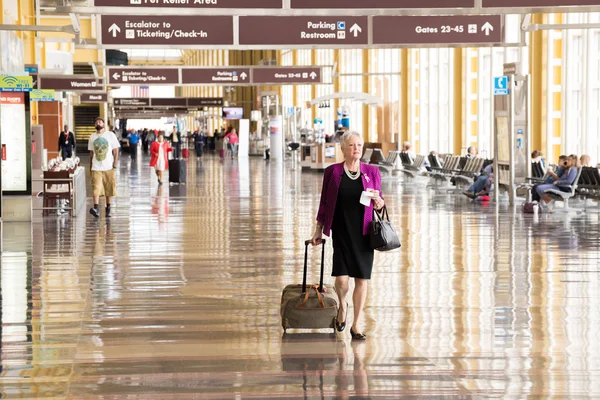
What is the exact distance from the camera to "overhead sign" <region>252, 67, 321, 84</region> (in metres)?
31.9

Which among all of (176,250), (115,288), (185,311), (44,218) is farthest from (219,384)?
(44,218)

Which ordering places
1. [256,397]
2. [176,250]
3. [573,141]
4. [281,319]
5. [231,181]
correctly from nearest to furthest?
[256,397] < [281,319] < [176,250] < [573,141] < [231,181]

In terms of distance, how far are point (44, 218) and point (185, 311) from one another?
9875 millimetres

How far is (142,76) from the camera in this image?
1270 inches

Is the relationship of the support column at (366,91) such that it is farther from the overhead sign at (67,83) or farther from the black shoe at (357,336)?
the black shoe at (357,336)

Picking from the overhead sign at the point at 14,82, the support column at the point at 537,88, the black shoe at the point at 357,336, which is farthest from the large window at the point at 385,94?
the black shoe at the point at 357,336

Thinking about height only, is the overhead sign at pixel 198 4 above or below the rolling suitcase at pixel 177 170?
above

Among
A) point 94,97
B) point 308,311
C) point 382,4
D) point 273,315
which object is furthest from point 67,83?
point 308,311

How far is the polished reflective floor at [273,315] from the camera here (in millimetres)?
6277

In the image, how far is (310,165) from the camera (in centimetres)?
3969

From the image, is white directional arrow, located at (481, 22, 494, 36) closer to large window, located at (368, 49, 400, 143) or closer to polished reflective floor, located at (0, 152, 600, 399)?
polished reflective floor, located at (0, 152, 600, 399)

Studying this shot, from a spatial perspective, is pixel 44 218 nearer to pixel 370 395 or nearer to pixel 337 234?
pixel 337 234

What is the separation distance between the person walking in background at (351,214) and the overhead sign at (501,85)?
1350 cm

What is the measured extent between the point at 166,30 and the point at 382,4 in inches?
203
